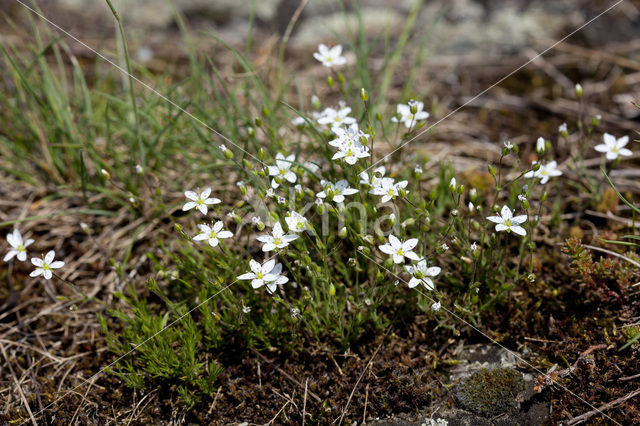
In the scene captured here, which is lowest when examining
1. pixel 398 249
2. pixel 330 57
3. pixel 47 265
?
pixel 47 265

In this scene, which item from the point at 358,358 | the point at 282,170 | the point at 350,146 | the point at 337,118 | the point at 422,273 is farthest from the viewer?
the point at 337,118

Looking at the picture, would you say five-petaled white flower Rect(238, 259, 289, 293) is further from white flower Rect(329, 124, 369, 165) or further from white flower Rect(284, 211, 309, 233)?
white flower Rect(329, 124, 369, 165)

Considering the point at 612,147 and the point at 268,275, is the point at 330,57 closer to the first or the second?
the point at 268,275

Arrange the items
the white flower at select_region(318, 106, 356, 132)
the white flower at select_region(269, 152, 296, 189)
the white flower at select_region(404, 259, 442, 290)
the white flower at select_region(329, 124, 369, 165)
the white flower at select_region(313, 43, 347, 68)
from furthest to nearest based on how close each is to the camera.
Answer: the white flower at select_region(313, 43, 347, 68) < the white flower at select_region(318, 106, 356, 132) < the white flower at select_region(269, 152, 296, 189) < the white flower at select_region(329, 124, 369, 165) < the white flower at select_region(404, 259, 442, 290)

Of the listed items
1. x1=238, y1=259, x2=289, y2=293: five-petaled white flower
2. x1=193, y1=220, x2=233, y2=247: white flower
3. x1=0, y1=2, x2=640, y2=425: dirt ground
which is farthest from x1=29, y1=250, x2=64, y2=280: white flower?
x1=238, y1=259, x2=289, y2=293: five-petaled white flower

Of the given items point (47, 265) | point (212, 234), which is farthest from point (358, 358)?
point (47, 265)

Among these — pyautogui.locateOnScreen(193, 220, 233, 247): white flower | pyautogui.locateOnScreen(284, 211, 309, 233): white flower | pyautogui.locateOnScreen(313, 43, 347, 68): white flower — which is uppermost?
pyautogui.locateOnScreen(313, 43, 347, 68): white flower

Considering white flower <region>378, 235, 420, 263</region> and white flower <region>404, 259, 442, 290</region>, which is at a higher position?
white flower <region>378, 235, 420, 263</region>

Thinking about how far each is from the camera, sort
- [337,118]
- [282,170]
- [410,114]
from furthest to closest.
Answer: [410,114]
[337,118]
[282,170]
